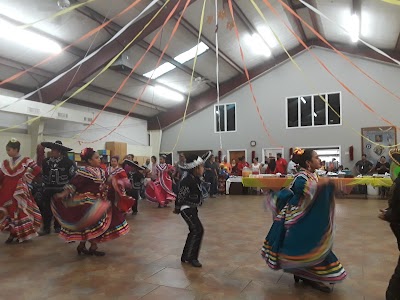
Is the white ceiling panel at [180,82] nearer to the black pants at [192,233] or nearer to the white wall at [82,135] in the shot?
the white wall at [82,135]

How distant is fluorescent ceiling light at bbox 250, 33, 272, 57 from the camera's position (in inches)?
423

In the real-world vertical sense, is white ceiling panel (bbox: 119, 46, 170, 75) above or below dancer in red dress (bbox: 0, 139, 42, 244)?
above

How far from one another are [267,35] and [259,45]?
0.63m

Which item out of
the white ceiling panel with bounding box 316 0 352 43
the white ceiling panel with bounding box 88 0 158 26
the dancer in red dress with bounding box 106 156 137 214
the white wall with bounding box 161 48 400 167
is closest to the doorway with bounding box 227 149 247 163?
the white wall with bounding box 161 48 400 167

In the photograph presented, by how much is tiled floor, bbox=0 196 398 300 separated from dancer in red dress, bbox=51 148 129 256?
10.2 inches

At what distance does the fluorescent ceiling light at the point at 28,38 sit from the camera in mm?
6897

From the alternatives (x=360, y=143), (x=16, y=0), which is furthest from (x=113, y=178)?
(x=360, y=143)

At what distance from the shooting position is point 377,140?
11484 mm

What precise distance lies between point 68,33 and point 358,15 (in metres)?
7.22

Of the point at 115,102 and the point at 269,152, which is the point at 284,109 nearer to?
the point at 269,152

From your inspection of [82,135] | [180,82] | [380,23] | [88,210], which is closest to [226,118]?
[180,82]

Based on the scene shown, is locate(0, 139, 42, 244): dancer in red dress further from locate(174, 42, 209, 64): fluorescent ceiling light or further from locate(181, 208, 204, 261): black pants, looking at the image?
locate(174, 42, 209, 64): fluorescent ceiling light

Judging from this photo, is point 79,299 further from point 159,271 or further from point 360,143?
point 360,143

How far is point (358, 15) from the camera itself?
8.85 meters
